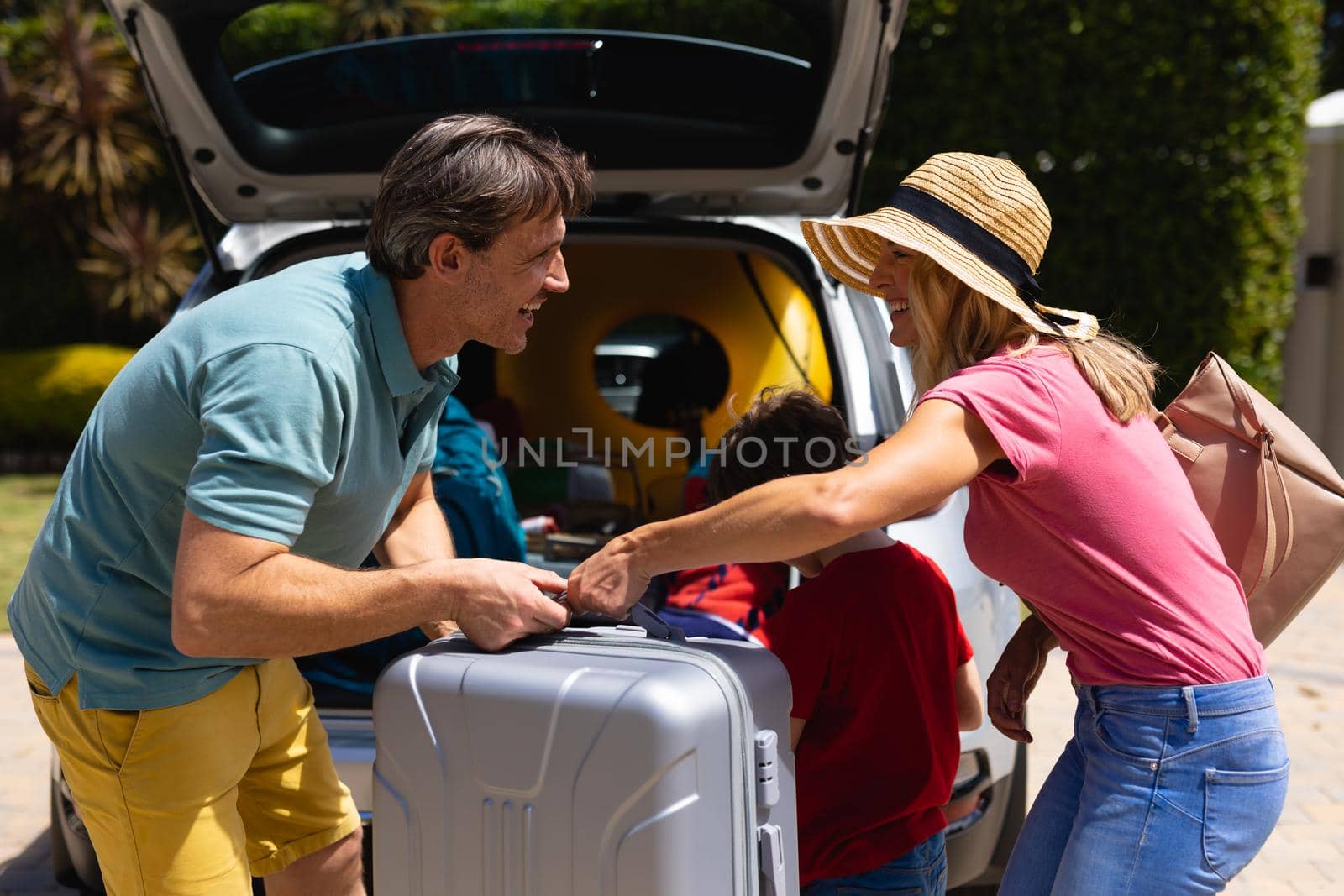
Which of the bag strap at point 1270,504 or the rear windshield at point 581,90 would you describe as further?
the rear windshield at point 581,90

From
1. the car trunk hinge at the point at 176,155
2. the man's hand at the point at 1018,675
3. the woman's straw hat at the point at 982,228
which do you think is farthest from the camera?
the car trunk hinge at the point at 176,155

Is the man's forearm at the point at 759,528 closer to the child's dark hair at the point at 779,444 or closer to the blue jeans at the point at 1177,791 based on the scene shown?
the child's dark hair at the point at 779,444

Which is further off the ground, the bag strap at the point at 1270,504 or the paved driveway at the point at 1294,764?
the bag strap at the point at 1270,504

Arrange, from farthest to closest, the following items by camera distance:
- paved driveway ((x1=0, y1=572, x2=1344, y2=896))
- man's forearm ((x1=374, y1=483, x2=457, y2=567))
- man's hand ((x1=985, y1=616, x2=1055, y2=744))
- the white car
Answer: paved driveway ((x1=0, y1=572, x2=1344, y2=896))
the white car
man's forearm ((x1=374, y1=483, x2=457, y2=567))
man's hand ((x1=985, y1=616, x2=1055, y2=744))

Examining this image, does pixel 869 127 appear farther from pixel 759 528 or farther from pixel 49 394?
pixel 49 394

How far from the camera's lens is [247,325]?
4.94 ft

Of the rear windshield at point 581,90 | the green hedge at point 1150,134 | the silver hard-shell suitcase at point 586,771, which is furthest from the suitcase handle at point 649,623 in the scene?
the green hedge at point 1150,134

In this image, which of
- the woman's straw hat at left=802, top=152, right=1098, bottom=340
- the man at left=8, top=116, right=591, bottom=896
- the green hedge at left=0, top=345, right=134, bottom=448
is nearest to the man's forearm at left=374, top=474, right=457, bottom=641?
the man at left=8, top=116, right=591, bottom=896

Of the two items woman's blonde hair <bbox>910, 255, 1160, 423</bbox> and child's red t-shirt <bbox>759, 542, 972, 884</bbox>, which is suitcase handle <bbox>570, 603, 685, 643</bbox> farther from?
woman's blonde hair <bbox>910, 255, 1160, 423</bbox>

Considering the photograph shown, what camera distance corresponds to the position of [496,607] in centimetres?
154

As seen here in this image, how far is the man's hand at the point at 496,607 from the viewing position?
154 cm

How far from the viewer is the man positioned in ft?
4.78

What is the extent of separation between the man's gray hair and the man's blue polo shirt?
0.24 feet

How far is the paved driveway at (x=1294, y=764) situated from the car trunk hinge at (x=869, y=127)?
1877 mm
